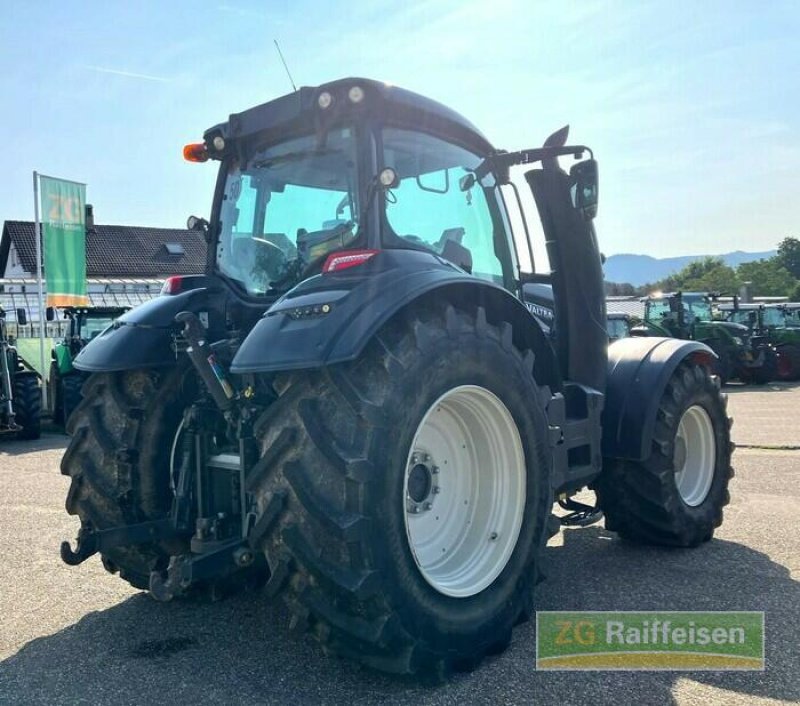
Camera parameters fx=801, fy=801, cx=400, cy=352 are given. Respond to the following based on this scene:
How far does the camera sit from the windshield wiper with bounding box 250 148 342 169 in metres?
3.78

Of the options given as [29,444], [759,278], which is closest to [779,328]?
[29,444]

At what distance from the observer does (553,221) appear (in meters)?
4.69

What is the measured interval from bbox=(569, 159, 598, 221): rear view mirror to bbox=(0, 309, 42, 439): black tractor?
10.7m

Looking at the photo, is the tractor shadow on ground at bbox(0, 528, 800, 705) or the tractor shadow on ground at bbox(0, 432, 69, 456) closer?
the tractor shadow on ground at bbox(0, 528, 800, 705)

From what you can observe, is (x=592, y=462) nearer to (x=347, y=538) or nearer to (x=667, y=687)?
(x=667, y=687)

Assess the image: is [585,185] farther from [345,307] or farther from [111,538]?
[111,538]

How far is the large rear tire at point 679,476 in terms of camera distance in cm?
481

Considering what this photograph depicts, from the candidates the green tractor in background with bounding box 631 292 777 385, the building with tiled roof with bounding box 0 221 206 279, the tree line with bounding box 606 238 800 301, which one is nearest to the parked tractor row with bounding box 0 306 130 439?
the green tractor in background with bounding box 631 292 777 385

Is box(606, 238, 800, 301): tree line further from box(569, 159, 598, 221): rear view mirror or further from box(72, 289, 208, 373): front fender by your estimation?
box(72, 289, 208, 373): front fender

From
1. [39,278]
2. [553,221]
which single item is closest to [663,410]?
[553,221]

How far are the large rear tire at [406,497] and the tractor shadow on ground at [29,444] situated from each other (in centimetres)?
917

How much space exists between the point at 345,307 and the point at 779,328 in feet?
70.4

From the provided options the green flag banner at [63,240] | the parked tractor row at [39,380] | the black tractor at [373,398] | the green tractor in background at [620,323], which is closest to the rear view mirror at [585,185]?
the black tractor at [373,398]

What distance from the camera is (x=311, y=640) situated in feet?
11.8
